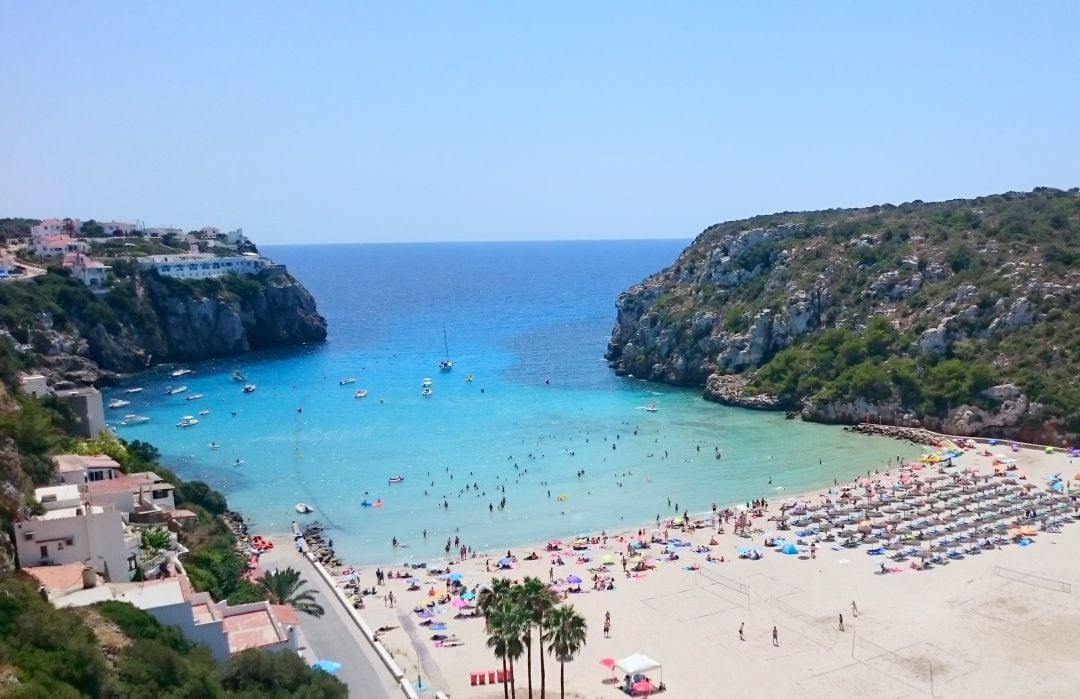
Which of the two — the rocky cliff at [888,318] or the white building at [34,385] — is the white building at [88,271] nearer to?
the rocky cliff at [888,318]

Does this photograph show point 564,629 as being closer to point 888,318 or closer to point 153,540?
point 153,540

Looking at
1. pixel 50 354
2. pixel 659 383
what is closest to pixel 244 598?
pixel 659 383

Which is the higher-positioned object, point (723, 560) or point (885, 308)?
point (885, 308)

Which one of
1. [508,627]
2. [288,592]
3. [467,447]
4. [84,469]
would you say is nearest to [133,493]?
[84,469]

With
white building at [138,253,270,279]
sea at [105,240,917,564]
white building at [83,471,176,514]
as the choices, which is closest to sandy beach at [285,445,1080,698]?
sea at [105,240,917,564]

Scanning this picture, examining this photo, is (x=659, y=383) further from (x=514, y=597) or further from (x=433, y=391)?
(x=514, y=597)

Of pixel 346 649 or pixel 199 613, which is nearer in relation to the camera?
pixel 199 613
